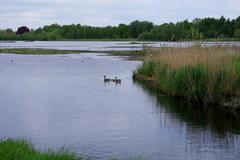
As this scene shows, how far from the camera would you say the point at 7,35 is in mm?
145125

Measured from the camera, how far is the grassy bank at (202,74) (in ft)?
58.2

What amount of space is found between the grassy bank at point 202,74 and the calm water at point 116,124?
0.60 metres

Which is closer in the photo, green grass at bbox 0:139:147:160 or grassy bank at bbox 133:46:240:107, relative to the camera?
green grass at bbox 0:139:147:160

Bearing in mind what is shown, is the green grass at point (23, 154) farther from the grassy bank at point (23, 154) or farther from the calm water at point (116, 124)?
the calm water at point (116, 124)

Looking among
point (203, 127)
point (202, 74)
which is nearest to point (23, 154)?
point (203, 127)

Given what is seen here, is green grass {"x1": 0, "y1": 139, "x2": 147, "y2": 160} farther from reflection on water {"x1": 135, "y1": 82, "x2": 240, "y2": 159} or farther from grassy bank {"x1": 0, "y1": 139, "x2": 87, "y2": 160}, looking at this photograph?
reflection on water {"x1": 135, "y1": 82, "x2": 240, "y2": 159}

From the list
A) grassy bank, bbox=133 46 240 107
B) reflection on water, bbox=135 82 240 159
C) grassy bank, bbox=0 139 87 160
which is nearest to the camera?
grassy bank, bbox=0 139 87 160

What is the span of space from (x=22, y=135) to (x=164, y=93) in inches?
351

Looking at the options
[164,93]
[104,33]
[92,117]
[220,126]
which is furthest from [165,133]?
[104,33]

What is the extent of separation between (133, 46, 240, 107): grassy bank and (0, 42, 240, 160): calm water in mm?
600

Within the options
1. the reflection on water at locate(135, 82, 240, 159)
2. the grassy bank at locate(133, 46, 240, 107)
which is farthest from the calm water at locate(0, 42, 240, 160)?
the grassy bank at locate(133, 46, 240, 107)

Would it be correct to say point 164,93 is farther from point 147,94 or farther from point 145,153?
point 145,153

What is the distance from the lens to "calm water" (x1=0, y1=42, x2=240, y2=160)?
12.1 metres

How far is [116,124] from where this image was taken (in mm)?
15008
